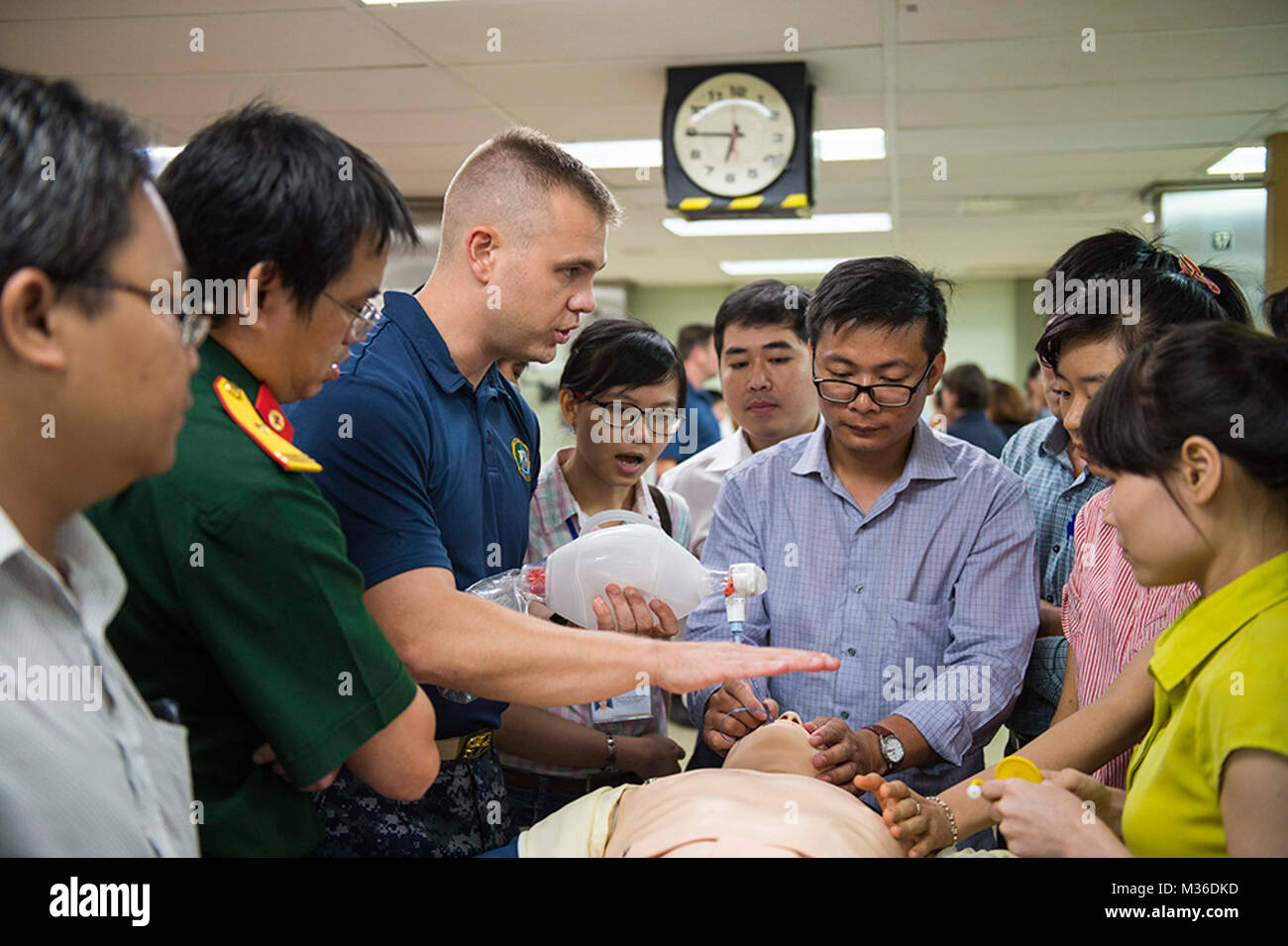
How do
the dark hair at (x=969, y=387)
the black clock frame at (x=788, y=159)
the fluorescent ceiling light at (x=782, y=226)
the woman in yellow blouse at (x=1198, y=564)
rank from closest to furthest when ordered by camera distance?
1. the woman in yellow blouse at (x=1198, y=564)
2. the black clock frame at (x=788, y=159)
3. the dark hair at (x=969, y=387)
4. the fluorescent ceiling light at (x=782, y=226)

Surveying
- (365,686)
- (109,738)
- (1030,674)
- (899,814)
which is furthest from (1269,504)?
(109,738)

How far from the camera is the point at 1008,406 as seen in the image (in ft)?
24.5

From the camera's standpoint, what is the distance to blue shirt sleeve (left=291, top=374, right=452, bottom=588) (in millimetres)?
1415

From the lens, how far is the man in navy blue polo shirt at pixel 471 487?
4.60 ft

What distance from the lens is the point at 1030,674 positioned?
208 centimetres

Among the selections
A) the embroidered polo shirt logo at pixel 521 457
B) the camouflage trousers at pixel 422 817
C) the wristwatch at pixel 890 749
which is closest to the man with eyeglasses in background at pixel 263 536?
the camouflage trousers at pixel 422 817

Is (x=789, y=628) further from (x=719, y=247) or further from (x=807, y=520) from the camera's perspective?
(x=719, y=247)

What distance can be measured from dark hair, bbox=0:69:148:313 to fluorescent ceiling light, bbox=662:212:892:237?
22.5 ft

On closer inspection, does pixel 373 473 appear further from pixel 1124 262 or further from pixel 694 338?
pixel 694 338

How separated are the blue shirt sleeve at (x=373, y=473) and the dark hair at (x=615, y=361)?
95 centimetres

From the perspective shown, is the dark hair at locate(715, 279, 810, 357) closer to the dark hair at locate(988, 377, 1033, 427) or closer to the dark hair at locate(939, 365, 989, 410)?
the dark hair at locate(939, 365, 989, 410)

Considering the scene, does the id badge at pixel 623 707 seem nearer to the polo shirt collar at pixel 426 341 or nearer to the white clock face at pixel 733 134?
the polo shirt collar at pixel 426 341

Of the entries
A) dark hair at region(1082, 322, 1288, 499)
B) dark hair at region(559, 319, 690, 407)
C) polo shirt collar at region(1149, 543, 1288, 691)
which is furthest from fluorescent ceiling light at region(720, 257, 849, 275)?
polo shirt collar at region(1149, 543, 1288, 691)
